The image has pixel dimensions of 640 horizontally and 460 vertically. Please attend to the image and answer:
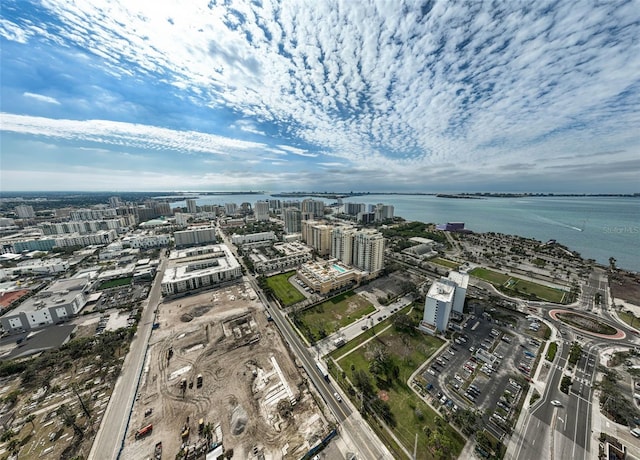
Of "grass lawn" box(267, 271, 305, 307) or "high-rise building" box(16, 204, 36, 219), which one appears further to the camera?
"high-rise building" box(16, 204, 36, 219)

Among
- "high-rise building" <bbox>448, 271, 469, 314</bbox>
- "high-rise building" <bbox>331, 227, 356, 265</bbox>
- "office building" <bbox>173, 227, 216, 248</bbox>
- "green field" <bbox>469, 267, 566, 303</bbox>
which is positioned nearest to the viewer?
"high-rise building" <bbox>448, 271, 469, 314</bbox>

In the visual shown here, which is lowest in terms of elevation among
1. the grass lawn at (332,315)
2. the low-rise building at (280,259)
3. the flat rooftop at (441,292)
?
the grass lawn at (332,315)

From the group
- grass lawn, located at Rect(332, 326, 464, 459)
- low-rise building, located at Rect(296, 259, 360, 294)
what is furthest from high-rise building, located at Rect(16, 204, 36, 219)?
grass lawn, located at Rect(332, 326, 464, 459)

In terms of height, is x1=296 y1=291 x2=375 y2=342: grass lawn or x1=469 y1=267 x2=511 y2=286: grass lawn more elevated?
x1=296 y1=291 x2=375 y2=342: grass lawn

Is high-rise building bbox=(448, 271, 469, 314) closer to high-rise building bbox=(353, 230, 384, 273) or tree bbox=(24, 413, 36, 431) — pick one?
high-rise building bbox=(353, 230, 384, 273)

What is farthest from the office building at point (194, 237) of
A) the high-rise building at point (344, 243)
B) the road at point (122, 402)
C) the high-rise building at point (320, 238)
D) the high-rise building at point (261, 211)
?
the high-rise building at point (344, 243)

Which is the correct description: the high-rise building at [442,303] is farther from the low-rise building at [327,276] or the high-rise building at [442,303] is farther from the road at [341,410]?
the road at [341,410]
